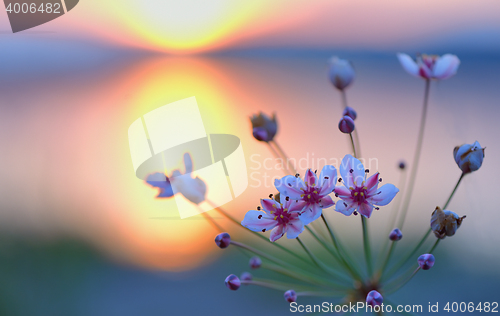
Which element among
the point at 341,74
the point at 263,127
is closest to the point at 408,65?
the point at 341,74

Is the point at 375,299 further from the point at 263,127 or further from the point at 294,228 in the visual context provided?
the point at 263,127

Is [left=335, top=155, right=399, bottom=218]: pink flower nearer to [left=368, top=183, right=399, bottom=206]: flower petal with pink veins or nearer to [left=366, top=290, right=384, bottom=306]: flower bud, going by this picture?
[left=368, top=183, right=399, bottom=206]: flower petal with pink veins

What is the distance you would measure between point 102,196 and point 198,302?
0.79 m

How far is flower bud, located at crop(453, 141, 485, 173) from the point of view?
85 centimetres

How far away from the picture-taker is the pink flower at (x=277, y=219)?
821 mm

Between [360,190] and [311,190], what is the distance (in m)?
0.11

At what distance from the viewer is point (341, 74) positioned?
111cm

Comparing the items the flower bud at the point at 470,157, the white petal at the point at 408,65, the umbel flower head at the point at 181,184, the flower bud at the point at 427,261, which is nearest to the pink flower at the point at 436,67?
the white petal at the point at 408,65

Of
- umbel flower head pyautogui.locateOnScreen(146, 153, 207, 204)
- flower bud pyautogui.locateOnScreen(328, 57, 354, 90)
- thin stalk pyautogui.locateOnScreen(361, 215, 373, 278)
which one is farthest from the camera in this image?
flower bud pyautogui.locateOnScreen(328, 57, 354, 90)

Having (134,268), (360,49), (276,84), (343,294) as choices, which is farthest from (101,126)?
(360,49)

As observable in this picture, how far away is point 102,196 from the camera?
84.7 inches

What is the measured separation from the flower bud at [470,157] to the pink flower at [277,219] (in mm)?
380

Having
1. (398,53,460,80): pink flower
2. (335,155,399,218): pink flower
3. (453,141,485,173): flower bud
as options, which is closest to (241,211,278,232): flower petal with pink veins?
(335,155,399,218): pink flower

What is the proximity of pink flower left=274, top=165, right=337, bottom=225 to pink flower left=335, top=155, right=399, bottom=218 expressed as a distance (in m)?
0.03
